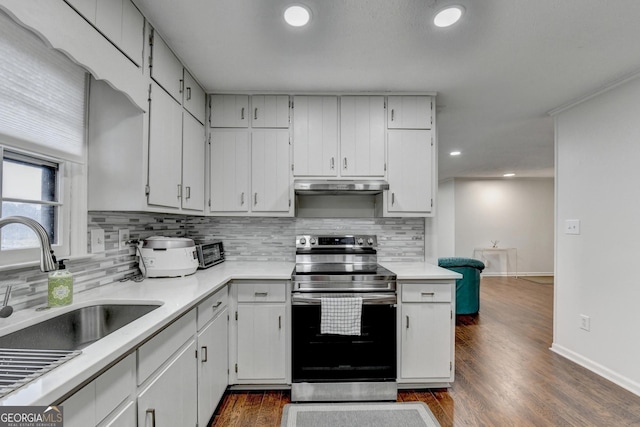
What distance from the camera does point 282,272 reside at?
2398 mm

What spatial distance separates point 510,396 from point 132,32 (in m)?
3.38

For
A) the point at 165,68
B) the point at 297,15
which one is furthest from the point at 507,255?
the point at 165,68

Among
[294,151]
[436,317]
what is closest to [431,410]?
[436,317]

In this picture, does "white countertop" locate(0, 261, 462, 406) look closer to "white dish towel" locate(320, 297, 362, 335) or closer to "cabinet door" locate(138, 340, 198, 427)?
"cabinet door" locate(138, 340, 198, 427)

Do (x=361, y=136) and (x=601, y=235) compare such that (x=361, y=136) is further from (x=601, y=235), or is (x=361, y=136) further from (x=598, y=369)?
(x=598, y=369)

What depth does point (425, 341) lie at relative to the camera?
2.34 m

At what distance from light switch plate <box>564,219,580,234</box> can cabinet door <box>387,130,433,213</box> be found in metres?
1.40

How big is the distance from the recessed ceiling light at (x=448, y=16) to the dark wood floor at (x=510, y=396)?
2412 millimetres

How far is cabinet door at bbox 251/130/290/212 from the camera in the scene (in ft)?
8.95

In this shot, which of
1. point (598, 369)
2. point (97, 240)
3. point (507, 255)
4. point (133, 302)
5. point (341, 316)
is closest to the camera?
point (133, 302)

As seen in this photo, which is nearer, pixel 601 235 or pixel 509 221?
pixel 601 235

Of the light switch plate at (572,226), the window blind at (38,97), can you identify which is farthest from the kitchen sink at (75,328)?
the light switch plate at (572,226)

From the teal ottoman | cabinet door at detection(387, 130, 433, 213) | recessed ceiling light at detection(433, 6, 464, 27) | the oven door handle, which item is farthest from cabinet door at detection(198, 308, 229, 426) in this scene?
the teal ottoman

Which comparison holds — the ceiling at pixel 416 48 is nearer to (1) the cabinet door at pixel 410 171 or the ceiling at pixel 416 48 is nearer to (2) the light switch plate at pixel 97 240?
(1) the cabinet door at pixel 410 171
